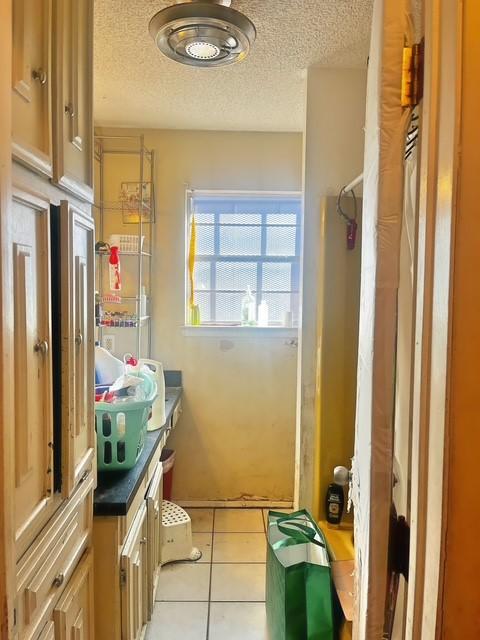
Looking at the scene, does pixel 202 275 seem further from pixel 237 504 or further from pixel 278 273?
pixel 237 504

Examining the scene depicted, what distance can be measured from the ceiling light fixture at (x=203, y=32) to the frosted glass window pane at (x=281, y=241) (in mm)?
1456

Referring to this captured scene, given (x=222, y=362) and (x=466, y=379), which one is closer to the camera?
(x=466, y=379)

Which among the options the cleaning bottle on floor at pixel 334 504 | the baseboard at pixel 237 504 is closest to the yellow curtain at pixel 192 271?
the baseboard at pixel 237 504

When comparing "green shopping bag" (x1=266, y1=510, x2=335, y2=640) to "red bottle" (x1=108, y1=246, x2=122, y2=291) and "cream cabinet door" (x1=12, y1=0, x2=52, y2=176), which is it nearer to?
"cream cabinet door" (x1=12, y1=0, x2=52, y2=176)

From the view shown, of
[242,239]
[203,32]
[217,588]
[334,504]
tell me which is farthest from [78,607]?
[242,239]

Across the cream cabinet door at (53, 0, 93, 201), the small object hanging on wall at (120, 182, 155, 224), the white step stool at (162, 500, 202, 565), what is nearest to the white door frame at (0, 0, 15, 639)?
the cream cabinet door at (53, 0, 93, 201)

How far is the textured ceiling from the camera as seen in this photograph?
1.79 metres

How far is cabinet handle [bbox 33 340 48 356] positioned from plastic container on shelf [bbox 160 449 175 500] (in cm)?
205

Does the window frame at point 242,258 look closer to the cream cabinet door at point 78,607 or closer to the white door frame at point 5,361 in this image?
the cream cabinet door at point 78,607

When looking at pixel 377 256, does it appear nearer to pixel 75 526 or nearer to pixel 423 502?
pixel 423 502

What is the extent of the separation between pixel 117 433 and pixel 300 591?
0.85 meters

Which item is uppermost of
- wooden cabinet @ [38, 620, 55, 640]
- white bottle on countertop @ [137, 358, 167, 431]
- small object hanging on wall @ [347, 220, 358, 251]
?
small object hanging on wall @ [347, 220, 358, 251]

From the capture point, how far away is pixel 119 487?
1.62m

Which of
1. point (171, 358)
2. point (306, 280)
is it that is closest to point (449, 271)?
point (306, 280)
